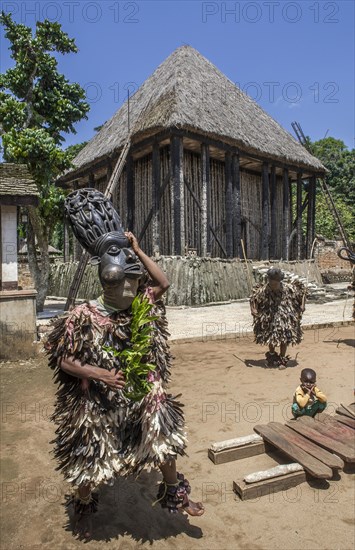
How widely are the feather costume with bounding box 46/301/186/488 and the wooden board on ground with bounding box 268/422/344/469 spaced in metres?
1.37

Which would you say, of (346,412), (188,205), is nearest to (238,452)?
(346,412)

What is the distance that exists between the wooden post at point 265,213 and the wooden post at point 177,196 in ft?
16.5

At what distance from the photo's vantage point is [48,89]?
547 inches

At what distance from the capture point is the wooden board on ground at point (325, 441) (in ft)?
10.6

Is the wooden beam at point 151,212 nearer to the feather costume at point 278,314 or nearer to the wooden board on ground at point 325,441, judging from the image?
the feather costume at point 278,314

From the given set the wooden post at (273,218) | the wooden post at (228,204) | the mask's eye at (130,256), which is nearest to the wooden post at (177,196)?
the wooden post at (228,204)

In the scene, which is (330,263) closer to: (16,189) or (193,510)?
(16,189)

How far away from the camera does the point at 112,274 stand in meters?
2.37

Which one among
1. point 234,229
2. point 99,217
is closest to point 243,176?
point 234,229

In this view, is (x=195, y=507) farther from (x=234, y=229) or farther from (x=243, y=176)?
(x=243, y=176)

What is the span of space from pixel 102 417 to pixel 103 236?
1130mm

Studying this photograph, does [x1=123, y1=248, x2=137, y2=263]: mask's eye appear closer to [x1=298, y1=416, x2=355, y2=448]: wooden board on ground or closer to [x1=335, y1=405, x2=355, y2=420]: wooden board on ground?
[x1=298, y1=416, x2=355, y2=448]: wooden board on ground

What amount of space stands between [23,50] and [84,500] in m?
14.9

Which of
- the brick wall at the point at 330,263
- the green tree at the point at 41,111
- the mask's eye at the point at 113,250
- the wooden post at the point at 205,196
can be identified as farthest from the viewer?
the brick wall at the point at 330,263
